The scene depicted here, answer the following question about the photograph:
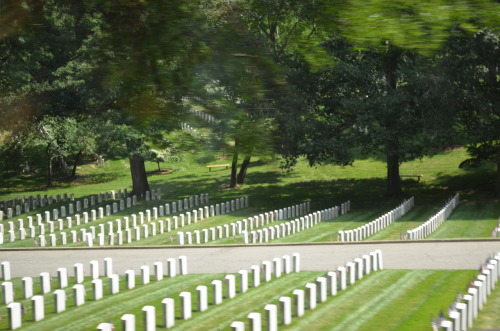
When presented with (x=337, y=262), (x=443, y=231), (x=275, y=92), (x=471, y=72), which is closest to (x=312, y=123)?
(x=471, y=72)

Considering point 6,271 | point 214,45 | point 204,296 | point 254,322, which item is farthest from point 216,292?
point 214,45

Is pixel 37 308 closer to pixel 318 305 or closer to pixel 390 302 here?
pixel 318 305

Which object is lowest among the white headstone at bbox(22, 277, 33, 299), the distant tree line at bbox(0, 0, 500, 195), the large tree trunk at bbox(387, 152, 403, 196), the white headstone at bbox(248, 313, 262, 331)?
the white headstone at bbox(22, 277, 33, 299)

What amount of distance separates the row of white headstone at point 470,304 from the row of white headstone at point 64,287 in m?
5.46

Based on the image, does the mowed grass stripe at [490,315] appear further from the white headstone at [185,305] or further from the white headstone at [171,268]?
the white headstone at [171,268]

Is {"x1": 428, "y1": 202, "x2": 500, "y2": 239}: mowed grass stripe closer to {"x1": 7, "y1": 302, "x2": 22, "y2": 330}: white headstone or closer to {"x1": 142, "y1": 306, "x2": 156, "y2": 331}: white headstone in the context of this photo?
{"x1": 142, "y1": 306, "x2": 156, "y2": 331}: white headstone

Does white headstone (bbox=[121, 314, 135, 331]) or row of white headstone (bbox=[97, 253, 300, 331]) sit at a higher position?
white headstone (bbox=[121, 314, 135, 331])

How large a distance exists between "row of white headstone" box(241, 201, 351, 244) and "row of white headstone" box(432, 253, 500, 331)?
7483mm

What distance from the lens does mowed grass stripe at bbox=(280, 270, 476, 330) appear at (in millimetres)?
8172

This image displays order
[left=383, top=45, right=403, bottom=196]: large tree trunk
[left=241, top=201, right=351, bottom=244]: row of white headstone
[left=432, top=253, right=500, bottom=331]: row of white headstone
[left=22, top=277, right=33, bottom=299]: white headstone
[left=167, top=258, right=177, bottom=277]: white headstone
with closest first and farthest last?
[left=432, top=253, right=500, bottom=331]: row of white headstone
[left=22, top=277, right=33, bottom=299]: white headstone
[left=167, top=258, right=177, bottom=277]: white headstone
[left=241, top=201, right=351, bottom=244]: row of white headstone
[left=383, top=45, right=403, bottom=196]: large tree trunk

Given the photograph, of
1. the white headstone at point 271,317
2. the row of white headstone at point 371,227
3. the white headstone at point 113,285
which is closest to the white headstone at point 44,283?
the white headstone at point 113,285

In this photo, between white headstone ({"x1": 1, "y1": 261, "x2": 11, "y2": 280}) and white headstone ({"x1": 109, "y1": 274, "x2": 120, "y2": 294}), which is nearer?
white headstone ({"x1": 109, "y1": 274, "x2": 120, "y2": 294})

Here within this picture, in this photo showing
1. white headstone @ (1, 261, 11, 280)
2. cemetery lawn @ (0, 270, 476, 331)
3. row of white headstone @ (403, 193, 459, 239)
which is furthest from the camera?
row of white headstone @ (403, 193, 459, 239)

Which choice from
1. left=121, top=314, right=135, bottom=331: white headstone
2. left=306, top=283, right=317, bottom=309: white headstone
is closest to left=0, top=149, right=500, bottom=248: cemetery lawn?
left=306, top=283, right=317, bottom=309: white headstone
